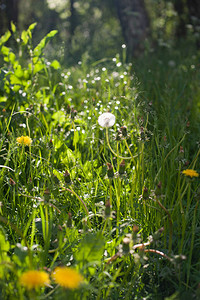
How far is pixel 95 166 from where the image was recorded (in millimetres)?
1496

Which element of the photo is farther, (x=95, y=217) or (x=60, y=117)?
(x=60, y=117)

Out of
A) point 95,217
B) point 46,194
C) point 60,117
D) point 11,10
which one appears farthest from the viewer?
point 11,10

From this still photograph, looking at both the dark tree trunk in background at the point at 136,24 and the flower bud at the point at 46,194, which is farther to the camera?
the dark tree trunk in background at the point at 136,24

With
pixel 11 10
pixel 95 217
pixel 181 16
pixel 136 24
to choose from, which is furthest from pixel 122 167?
pixel 181 16

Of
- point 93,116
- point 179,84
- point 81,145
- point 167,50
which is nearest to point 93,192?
point 81,145

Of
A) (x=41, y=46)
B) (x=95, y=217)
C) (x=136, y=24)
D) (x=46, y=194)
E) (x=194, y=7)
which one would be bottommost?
(x=95, y=217)

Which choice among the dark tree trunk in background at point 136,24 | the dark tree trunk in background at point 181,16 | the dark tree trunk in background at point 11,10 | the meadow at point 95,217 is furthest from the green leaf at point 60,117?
the dark tree trunk in background at point 181,16

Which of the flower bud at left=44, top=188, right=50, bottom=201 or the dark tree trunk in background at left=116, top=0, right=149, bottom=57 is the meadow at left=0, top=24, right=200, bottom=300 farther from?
the dark tree trunk in background at left=116, top=0, right=149, bottom=57

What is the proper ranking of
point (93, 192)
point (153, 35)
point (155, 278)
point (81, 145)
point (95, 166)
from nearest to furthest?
point (155, 278)
point (93, 192)
point (95, 166)
point (81, 145)
point (153, 35)

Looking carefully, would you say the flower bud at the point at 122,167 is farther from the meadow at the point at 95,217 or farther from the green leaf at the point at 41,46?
the green leaf at the point at 41,46

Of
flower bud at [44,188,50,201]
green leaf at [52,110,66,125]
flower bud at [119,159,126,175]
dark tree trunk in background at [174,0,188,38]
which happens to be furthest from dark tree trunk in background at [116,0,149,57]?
flower bud at [44,188,50,201]

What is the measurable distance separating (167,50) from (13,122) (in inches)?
149

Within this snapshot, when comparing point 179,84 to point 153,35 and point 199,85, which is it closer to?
point 199,85

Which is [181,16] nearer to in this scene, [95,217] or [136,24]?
[136,24]
